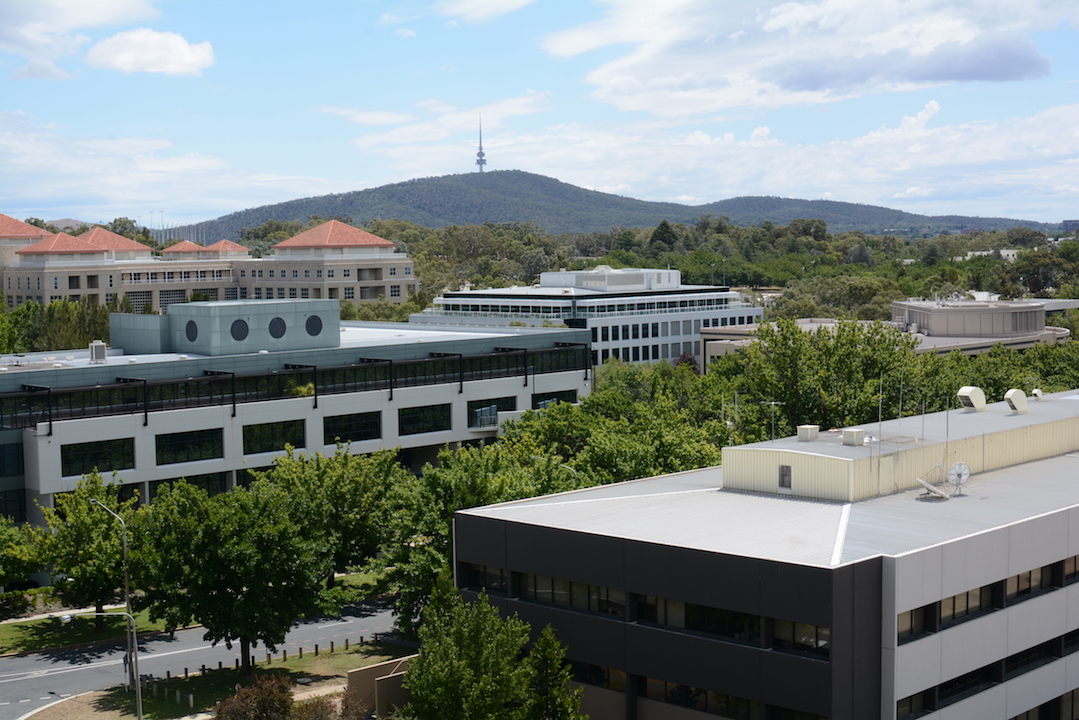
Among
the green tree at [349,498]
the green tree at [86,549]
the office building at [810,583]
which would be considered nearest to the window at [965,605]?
the office building at [810,583]

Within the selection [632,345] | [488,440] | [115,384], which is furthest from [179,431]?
[632,345]

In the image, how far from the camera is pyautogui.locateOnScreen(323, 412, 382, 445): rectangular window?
8400cm

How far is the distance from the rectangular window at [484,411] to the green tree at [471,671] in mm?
53998

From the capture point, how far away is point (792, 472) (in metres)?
46.1

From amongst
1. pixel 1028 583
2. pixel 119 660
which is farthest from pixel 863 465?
pixel 119 660

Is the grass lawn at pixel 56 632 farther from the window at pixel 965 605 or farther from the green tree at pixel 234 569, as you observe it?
the window at pixel 965 605

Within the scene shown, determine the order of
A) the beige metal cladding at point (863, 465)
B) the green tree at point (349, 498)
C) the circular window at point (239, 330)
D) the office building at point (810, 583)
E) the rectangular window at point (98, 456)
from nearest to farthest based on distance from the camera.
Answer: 1. the office building at point (810, 583)
2. the beige metal cladding at point (863, 465)
3. the green tree at point (349, 498)
4. the rectangular window at point (98, 456)
5. the circular window at point (239, 330)

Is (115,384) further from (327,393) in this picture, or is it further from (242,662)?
(242,662)

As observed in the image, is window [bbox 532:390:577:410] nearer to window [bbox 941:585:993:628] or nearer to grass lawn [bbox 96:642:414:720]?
grass lawn [bbox 96:642:414:720]

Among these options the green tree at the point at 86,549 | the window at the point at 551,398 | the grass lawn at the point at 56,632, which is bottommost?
the grass lawn at the point at 56,632

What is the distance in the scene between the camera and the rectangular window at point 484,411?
92.5 metres

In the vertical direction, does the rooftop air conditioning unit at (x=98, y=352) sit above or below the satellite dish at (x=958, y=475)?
above

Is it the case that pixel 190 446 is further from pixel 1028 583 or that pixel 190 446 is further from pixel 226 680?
pixel 1028 583

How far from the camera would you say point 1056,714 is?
44656 mm
